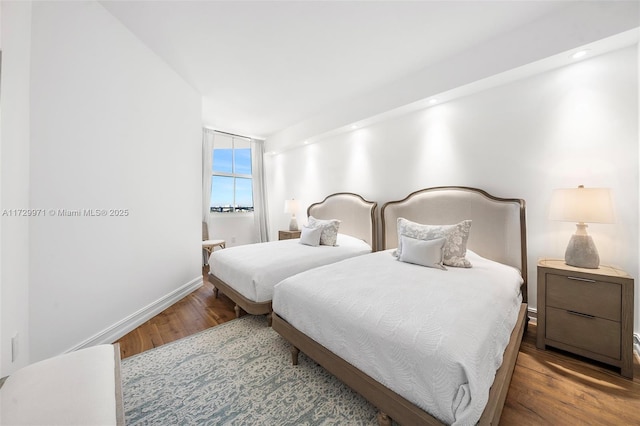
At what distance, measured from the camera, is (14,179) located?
134 cm

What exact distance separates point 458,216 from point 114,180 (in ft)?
11.2

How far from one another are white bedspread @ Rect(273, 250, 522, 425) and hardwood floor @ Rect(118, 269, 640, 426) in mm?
407

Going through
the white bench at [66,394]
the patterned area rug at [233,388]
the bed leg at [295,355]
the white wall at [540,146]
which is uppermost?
the white wall at [540,146]

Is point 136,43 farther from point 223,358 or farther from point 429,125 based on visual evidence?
point 429,125

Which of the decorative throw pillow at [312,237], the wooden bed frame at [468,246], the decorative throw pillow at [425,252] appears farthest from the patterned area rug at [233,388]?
the decorative throw pillow at [312,237]

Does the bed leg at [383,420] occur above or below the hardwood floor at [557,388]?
above

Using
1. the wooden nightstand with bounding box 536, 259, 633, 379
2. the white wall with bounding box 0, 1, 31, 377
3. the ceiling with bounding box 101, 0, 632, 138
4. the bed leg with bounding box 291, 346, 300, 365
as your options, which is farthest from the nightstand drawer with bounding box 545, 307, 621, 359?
the white wall with bounding box 0, 1, 31, 377

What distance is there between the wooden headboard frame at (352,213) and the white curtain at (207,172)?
2196 millimetres

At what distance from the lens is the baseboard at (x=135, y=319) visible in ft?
6.17

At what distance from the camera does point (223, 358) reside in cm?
178

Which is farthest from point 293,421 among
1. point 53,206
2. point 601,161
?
point 601,161

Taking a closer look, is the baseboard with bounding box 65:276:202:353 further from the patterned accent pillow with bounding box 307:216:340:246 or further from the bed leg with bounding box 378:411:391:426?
the bed leg with bounding box 378:411:391:426

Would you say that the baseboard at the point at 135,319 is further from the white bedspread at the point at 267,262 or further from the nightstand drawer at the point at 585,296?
the nightstand drawer at the point at 585,296

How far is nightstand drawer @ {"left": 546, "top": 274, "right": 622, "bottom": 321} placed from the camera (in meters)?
1.60
